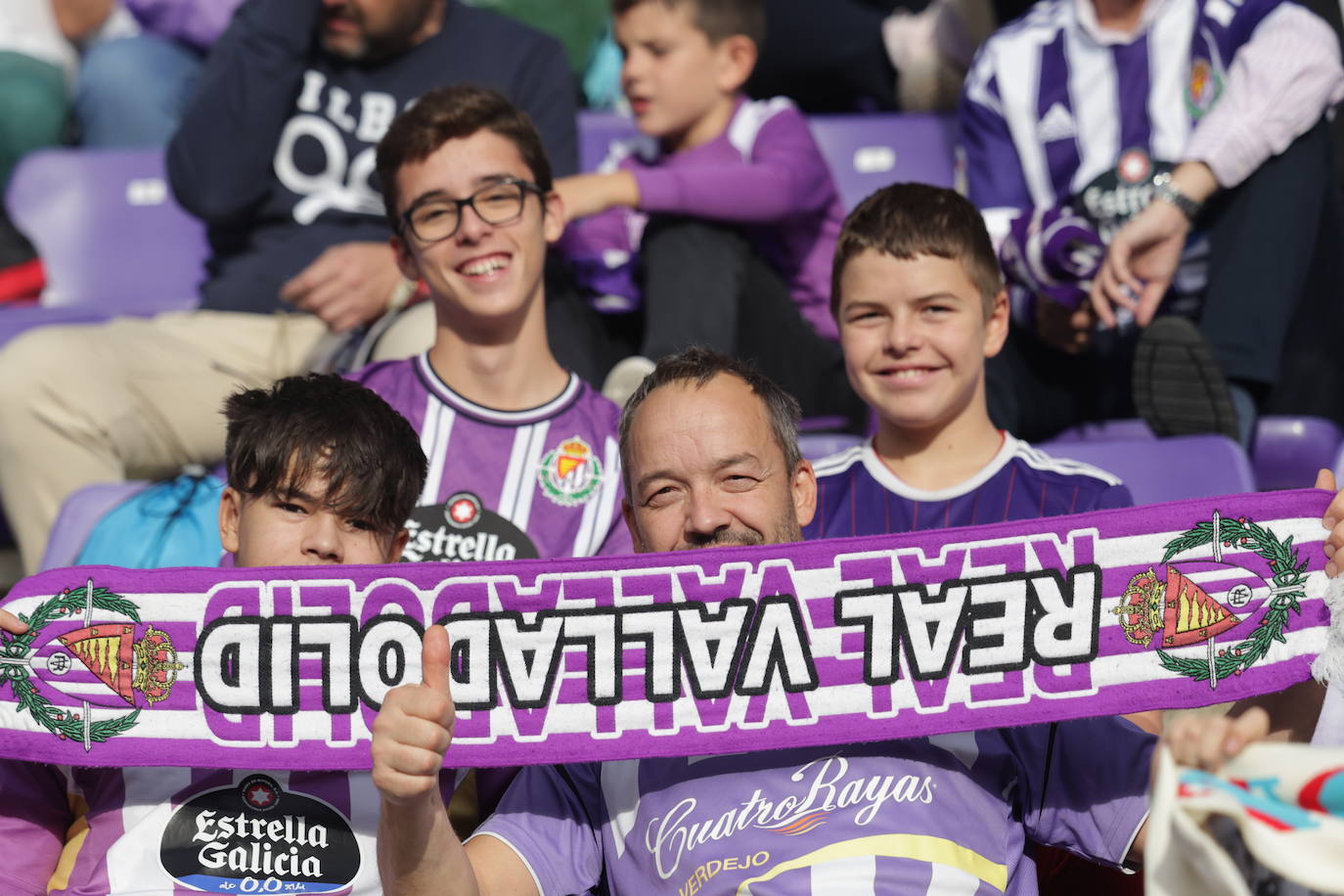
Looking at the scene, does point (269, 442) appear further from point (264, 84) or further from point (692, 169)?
point (264, 84)

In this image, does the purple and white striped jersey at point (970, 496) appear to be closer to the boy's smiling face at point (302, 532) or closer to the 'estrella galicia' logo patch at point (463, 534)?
the 'estrella galicia' logo patch at point (463, 534)

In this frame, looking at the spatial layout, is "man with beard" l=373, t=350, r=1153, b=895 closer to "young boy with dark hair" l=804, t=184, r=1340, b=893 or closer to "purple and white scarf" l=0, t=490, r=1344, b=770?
"purple and white scarf" l=0, t=490, r=1344, b=770

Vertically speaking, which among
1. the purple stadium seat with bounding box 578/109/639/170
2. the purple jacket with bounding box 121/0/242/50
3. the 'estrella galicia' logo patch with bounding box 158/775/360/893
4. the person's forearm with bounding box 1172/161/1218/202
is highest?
the purple jacket with bounding box 121/0/242/50

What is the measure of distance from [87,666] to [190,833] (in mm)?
256

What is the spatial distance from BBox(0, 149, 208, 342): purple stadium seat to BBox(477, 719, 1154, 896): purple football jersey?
9.20 feet

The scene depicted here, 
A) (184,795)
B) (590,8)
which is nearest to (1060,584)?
(184,795)

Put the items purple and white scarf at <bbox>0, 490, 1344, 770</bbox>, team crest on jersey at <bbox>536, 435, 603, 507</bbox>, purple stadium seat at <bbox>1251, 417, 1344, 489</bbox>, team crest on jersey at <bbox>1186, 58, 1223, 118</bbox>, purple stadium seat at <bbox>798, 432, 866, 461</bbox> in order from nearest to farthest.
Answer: purple and white scarf at <bbox>0, 490, 1344, 770</bbox> < team crest on jersey at <bbox>536, 435, 603, 507</bbox> < purple stadium seat at <bbox>798, 432, 866, 461</bbox> < purple stadium seat at <bbox>1251, 417, 1344, 489</bbox> < team crest on jersey at <bbox>1186, 58, 1223, 118</bbox>

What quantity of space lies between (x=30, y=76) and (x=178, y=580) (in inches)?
122

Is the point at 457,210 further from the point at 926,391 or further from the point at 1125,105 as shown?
the point at 1125,105

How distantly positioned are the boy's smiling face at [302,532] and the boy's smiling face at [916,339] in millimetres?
921

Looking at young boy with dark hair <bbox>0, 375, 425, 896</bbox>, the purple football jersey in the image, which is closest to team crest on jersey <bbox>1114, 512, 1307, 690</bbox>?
the purple football jersey

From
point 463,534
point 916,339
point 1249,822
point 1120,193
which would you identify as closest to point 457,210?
point 463,534

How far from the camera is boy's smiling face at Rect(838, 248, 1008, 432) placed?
2562mm

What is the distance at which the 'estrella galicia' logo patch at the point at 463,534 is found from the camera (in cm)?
263
